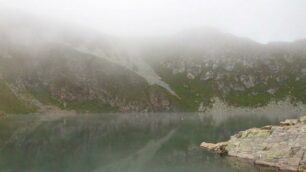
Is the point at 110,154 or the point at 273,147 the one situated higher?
the point at 273,147

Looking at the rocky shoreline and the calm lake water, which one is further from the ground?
the rocky shoreline

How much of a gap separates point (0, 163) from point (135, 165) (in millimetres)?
23589

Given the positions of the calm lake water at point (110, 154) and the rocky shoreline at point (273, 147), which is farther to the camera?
the calm lake water at point (110, 154)

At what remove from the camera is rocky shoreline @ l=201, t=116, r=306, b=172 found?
2751 inches

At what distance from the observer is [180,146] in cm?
10169

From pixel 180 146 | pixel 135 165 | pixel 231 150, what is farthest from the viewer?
pixel 180 146

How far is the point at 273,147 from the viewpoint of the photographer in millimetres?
76188

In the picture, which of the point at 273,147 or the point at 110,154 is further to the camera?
the point at 110,154

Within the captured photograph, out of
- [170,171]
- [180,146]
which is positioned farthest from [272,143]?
[180,146]

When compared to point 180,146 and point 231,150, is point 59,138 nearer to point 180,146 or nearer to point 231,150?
point 180,146

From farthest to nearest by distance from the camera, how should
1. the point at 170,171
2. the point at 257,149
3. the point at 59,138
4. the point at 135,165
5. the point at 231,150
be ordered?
the point at 59,138 < the point at 231,150 < the point at 257,149 < the point at 135,165 < the point at 170,171

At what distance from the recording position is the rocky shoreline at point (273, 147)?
6988cm

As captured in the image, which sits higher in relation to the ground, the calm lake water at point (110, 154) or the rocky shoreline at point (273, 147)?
the rocky shoreline at point (273, 147)

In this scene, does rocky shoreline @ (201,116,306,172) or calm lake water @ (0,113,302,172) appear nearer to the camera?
rocky shoreline @ (201,116,306,172)
